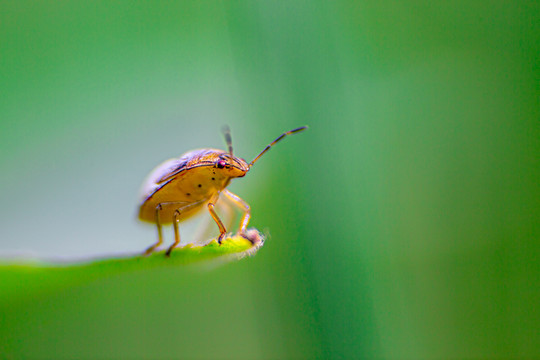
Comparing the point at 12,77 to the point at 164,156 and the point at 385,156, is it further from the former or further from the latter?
the point at 385,156

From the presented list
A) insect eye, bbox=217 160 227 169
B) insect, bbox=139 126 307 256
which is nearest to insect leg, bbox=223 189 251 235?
insect, bbox=139 126 307 256

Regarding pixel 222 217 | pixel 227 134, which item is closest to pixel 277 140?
pixel 227 134

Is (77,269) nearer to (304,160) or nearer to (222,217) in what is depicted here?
(304,160)

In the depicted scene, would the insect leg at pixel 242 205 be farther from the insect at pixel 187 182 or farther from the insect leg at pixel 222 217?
the insect leg at pixel 222 217

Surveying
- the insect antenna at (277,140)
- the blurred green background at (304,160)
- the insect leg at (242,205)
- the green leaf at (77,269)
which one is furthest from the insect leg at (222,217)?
the green leaf at (77,269)

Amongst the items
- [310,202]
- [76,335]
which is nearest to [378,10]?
[310,202]

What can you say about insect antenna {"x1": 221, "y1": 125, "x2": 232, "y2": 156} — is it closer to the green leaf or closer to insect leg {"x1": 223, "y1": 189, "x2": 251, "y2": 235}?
insect leg {"x1": 223, "y1": 189, "x2": 251, "y2": 235}
